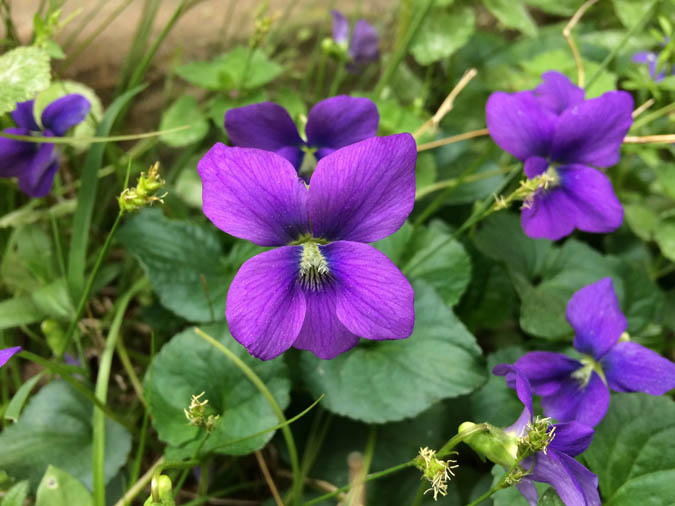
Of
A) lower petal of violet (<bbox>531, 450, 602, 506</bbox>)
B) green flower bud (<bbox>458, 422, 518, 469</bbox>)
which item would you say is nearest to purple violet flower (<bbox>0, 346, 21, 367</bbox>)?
green flower bud (<bbox>458, 422, 518, 469</bbox>)

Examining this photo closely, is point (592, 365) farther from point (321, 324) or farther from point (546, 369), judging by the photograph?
point (321, 324)

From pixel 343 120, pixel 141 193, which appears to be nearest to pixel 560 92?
pixel 343 120

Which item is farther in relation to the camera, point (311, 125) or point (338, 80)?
point (338, 80)

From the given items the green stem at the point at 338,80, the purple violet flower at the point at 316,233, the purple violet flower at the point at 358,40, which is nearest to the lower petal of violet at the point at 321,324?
the purple violet flower at the point at 316,233

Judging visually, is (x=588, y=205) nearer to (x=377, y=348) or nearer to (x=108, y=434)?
(x=377, y=348)

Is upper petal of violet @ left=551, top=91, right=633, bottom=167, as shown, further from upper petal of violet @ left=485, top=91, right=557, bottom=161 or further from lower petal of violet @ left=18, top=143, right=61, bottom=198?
lower petal of violet @ left=18, top=143, right=61, bottom=198
